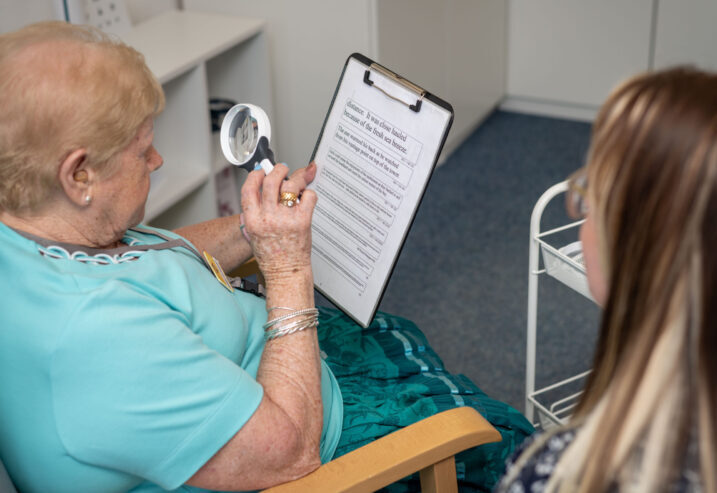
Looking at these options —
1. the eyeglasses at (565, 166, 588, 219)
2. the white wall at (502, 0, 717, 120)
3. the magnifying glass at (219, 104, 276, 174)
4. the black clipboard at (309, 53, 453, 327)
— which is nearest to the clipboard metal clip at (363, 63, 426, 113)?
the black clipboard at (309, 53, 453, 327)

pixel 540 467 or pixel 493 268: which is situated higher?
pixel 540 467

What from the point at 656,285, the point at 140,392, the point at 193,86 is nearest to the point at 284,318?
the point at 140,392

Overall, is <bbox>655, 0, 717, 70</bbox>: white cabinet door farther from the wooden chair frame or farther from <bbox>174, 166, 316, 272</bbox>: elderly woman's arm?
the wooden chair frame

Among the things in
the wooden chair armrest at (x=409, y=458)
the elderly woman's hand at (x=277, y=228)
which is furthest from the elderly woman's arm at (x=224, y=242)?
the wooden chair armrest at (x=409, y=458)

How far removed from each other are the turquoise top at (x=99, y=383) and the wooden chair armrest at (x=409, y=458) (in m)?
0.14

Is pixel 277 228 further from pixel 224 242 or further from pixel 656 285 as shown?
pixel 656 285

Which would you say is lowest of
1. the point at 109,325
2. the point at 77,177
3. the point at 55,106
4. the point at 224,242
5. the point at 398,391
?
the point at 398,391

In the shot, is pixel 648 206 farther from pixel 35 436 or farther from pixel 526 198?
pixel 526 198

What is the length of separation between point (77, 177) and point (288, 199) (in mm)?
312

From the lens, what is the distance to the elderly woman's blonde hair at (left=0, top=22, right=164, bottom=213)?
100 cm

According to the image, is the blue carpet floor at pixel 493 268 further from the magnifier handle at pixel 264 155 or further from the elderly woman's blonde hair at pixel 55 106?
the elderly woman's blonde hair at pixel 55 106

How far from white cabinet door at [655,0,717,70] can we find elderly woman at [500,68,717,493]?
2.54 m

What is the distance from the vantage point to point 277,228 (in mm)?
1197

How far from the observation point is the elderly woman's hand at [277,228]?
1198mm
